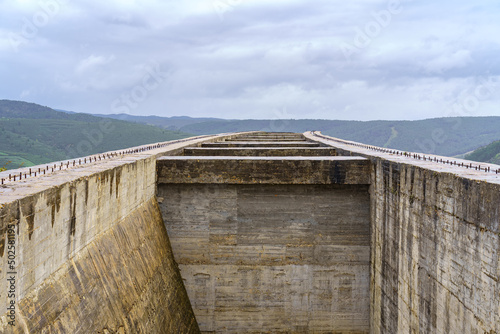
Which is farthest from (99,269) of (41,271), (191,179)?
(191,179)

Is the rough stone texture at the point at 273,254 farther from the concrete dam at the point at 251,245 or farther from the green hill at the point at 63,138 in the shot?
the green hill at the point at 63,138

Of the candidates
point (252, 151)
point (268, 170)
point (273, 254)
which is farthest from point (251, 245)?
point (252, 151)

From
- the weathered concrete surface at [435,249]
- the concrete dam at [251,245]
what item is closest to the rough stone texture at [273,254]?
the concrete dam at [251,245]

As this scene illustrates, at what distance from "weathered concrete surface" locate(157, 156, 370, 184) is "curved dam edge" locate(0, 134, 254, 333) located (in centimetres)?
109

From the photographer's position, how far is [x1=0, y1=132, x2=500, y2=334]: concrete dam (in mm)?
5508

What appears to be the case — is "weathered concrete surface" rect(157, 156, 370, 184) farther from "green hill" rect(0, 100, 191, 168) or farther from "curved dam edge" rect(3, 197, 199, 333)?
"green hill" rect(0, 100, 191, 168)

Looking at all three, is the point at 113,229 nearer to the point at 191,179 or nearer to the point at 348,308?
the point at 191,179

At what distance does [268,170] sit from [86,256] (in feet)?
18.6

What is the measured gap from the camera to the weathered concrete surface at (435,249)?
567 cm

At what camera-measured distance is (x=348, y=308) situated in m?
11.1

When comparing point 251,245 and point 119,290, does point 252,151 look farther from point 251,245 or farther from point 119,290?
point 119,290

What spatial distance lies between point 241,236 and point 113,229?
4.31 m

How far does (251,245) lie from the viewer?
11148mm

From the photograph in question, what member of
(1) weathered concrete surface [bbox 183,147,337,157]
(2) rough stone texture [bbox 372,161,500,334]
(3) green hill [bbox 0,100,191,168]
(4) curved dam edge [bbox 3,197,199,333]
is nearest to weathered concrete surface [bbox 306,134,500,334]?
(2) rough stone texture [bbox 372,161,500,334]
